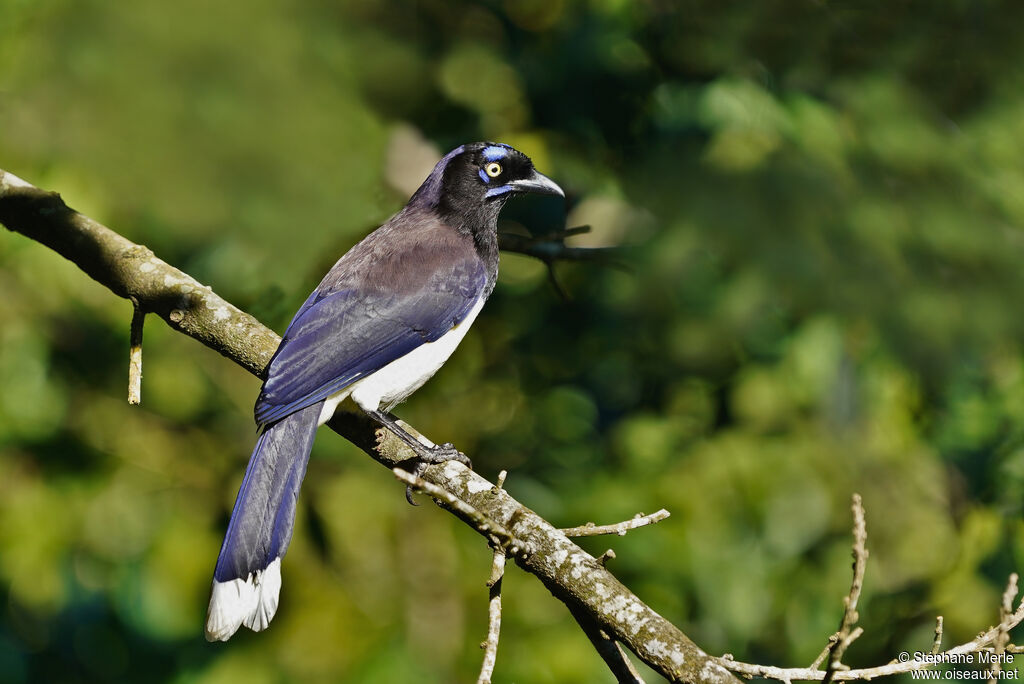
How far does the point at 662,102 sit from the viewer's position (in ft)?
15.7

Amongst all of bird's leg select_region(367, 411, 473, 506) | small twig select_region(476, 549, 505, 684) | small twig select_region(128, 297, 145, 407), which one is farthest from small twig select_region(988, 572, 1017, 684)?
small twig select_region(128, 297, 145, 407)

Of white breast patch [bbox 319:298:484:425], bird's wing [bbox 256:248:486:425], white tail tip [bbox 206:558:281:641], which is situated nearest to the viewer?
white tail tip [bbox 206:558:281:641]

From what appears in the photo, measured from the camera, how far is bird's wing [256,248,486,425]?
3.03 meters

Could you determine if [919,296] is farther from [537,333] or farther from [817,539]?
[537,333]

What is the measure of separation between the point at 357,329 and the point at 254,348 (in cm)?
34

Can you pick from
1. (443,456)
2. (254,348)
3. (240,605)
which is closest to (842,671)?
(443,456)

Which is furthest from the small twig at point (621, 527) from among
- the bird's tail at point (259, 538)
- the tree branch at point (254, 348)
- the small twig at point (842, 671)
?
the bird's tail at point (259, 538)

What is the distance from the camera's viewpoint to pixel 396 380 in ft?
11.2

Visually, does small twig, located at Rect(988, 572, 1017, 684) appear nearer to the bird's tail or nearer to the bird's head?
the bird's tail

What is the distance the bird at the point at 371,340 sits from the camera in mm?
2828

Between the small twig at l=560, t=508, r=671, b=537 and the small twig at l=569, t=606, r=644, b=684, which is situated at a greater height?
the small twig at l=560, t=508, r=671, b=537

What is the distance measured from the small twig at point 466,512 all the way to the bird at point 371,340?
58cm

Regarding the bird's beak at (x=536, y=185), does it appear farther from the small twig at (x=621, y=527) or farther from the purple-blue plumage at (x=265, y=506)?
the small twig at (x=621, y=527)

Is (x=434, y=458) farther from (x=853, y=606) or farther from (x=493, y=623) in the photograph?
(x=853, y=606)
